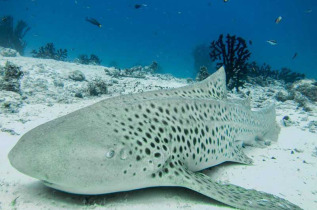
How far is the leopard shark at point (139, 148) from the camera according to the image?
2227 millimetres

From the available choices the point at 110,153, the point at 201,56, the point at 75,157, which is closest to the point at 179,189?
the point at 110,153

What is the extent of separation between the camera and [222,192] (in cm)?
294

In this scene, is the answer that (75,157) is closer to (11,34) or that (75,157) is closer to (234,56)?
(234,56)

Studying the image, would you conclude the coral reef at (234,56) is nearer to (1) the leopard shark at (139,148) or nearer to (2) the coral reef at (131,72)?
(2) the coral reef at (131,72)

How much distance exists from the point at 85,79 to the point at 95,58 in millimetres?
16366

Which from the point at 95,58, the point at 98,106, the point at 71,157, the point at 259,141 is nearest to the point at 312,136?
the point at 259,141

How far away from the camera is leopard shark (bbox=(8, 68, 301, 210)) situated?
7.30ft

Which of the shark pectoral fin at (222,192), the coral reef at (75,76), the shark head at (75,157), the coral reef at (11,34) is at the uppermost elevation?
the coral reef at (11,34)

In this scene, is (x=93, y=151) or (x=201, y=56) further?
(x=201, y=56)

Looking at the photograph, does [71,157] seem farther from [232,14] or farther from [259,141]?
[232,14]

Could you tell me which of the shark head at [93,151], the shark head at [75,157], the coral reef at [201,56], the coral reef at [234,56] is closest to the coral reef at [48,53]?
the coral reef at [234,56]

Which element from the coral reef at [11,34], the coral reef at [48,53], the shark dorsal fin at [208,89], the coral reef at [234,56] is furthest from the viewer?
the coral reef at [11,34]

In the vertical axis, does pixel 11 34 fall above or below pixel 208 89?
above

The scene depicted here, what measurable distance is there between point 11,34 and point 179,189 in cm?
3463
